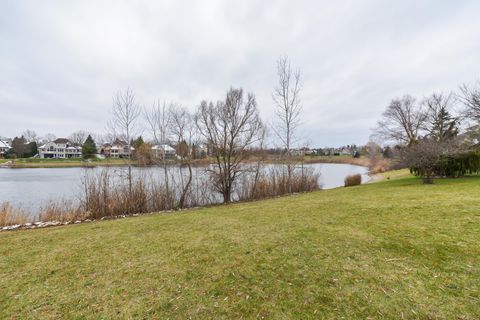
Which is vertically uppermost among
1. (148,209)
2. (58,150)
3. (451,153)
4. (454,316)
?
(58,150)

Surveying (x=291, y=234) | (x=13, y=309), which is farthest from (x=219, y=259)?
(x=13, y=309)

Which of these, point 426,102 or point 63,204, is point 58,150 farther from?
point 426,102

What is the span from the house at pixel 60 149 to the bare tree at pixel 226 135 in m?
61.2

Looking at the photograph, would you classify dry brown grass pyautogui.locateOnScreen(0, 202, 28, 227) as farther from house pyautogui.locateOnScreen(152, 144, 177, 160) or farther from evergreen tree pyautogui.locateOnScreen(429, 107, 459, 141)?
evergreen tree pyautogui.locateOnScreen(429, 107, 459, 141)

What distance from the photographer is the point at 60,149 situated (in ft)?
191

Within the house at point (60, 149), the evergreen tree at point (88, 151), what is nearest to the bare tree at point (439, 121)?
the evergreen tree at point (88, 151)

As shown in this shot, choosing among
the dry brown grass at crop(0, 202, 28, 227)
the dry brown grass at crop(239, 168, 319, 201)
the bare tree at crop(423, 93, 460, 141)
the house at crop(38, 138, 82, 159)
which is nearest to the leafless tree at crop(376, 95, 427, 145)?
→ the bare tree at crop(423, 93, 460, 141)

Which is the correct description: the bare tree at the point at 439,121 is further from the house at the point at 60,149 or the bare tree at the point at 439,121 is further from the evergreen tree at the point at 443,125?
the house at the point at 60,149

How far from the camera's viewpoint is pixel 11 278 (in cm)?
297

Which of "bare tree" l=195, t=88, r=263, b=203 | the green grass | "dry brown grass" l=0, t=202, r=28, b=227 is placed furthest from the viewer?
"bare tree" l=195, t=88, r=263, b=203

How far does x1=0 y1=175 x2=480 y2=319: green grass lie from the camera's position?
2154 mm

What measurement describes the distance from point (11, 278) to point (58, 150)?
71.8 m

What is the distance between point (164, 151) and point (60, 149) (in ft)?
212

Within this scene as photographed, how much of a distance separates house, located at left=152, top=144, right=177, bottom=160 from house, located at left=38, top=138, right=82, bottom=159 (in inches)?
2300
